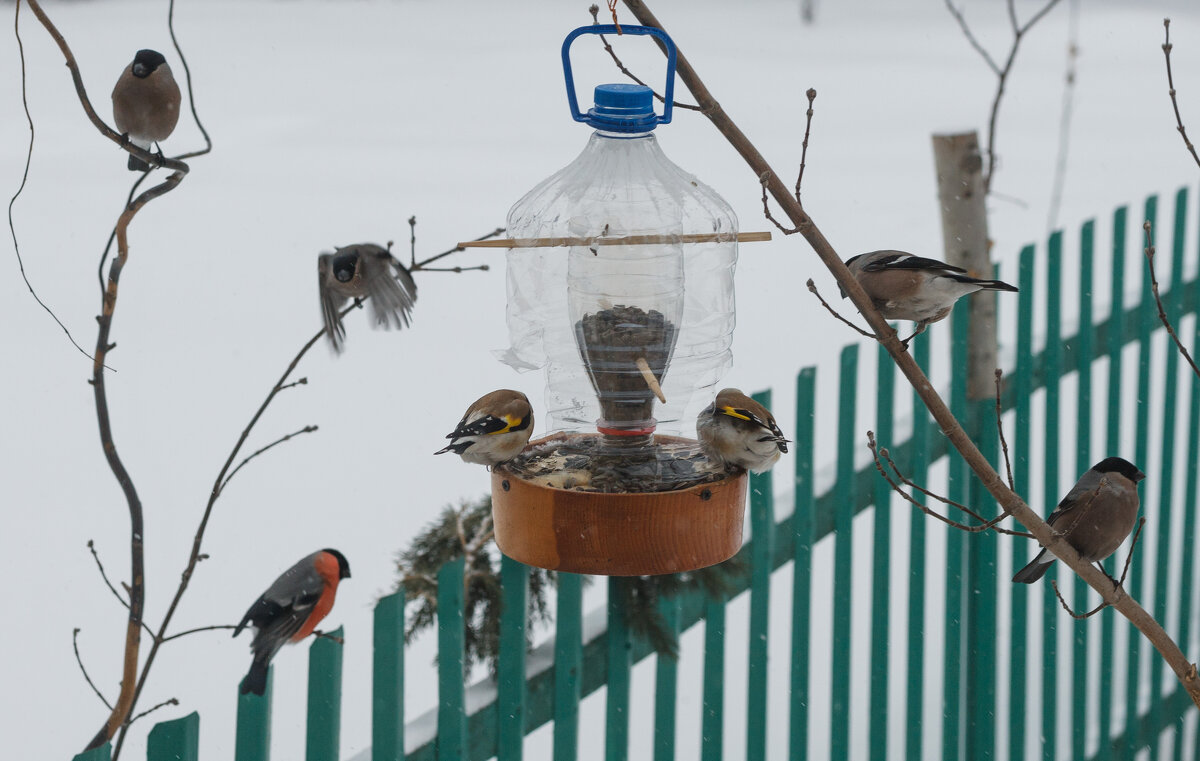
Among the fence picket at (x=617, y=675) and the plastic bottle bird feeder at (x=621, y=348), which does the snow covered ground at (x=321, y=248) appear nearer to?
the plastic bottle bird feeder at (x=621, y=348)

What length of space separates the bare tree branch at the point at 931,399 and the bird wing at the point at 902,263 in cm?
31

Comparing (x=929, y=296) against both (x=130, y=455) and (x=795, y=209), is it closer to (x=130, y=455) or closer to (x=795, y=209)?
(x=795, y=209)

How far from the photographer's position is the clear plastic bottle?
7.68 feet

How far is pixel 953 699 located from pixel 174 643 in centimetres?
227

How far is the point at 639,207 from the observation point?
2.69 meters

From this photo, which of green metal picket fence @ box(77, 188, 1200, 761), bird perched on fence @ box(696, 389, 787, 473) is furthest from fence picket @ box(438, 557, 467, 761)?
bird perched on fence @ box(696, 389, 787, 473)

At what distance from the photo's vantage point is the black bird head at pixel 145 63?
6.94 ft

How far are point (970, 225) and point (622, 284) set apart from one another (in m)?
1.33

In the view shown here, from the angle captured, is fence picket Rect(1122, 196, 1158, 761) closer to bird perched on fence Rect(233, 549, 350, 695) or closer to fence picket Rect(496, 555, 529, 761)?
fence picket Rect(496, 555, 529, 761)

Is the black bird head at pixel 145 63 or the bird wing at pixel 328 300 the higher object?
the black bird head at pixel 145 63

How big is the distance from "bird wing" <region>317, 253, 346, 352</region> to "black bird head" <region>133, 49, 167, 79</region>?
0.45 m

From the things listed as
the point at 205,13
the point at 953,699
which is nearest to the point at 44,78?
the point at 205,13

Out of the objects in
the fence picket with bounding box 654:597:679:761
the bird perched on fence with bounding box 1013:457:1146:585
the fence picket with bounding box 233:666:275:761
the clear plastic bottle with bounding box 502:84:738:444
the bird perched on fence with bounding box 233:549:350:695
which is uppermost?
the clear plastic bottle with bounding box 502:84:738:444

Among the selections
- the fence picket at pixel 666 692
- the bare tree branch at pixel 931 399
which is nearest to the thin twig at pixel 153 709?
the fence picket at pixel 666 692
